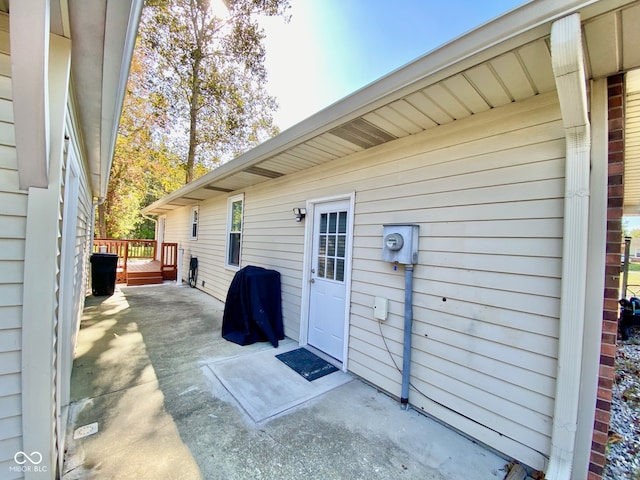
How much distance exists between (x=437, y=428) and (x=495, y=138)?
235 centimetres

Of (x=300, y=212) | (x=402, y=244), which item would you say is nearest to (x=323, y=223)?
(x=300, y=212)

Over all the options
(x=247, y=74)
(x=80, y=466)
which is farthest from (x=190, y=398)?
(x=247, y=74)

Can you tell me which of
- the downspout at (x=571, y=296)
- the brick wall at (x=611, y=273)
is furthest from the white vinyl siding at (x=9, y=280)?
the brick wall at (x=611, y=273)

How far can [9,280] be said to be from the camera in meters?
1.33

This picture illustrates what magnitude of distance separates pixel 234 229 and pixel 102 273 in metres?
3.40

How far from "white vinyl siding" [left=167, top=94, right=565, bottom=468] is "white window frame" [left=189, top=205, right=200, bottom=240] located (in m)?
6.38

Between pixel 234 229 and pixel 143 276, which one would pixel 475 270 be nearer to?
pixel 234 229

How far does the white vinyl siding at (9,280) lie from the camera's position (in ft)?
4.26

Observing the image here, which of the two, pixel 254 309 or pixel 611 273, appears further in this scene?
pixel 254 309

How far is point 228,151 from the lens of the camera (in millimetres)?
11711

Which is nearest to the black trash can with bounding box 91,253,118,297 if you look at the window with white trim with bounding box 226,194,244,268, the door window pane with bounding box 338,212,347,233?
the window with white trim with bounding box 226,194,244,268

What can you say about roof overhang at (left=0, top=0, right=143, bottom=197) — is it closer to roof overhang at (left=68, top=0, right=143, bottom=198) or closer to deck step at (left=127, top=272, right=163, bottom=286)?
roof overhang at (left=68, top=0, right=143, bottom=198)

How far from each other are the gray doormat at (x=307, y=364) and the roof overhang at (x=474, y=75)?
253 centimetres

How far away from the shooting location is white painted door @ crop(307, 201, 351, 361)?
3.33 meters
